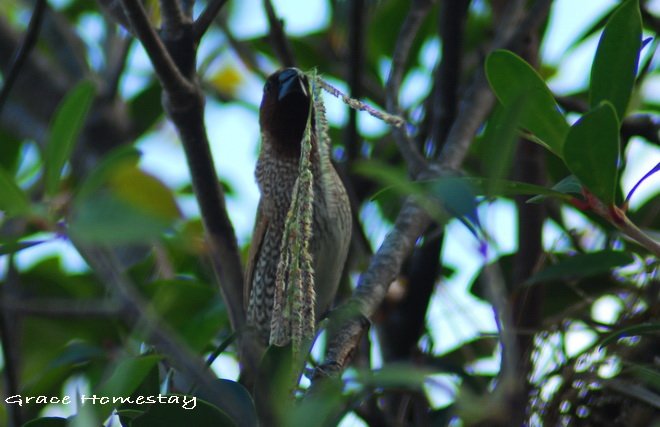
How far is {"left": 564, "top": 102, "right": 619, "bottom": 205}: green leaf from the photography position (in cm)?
140


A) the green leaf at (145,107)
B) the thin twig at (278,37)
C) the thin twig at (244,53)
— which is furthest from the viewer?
the green leaf at (145,107)

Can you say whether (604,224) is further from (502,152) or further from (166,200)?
(166,200)

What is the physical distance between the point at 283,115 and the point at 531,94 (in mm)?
1674

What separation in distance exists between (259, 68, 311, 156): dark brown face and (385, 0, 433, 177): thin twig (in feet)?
1.30

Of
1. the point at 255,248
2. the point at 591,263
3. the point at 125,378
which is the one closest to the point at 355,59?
the point at 255,248

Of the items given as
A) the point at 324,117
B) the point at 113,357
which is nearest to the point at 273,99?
the point at 113,357

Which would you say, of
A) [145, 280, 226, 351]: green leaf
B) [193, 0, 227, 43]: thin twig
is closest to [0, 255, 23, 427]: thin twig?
[145, 280, 226, 351]: green leaf

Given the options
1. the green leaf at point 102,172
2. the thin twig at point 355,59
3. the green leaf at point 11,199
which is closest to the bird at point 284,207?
the thin twig at point 355,59

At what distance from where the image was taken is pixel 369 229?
9.47 ft

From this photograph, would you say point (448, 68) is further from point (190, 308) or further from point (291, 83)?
point (190, 308)

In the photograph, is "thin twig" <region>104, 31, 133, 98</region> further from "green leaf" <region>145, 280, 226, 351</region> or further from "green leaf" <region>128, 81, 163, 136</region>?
"green leaf" <region>145, 280, 226, 351</region>

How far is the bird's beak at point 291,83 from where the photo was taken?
268 centimetres

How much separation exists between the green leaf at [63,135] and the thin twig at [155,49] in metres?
0.14

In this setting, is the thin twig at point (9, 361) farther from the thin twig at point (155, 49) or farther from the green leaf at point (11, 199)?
the green leaf at point (11, 199)
